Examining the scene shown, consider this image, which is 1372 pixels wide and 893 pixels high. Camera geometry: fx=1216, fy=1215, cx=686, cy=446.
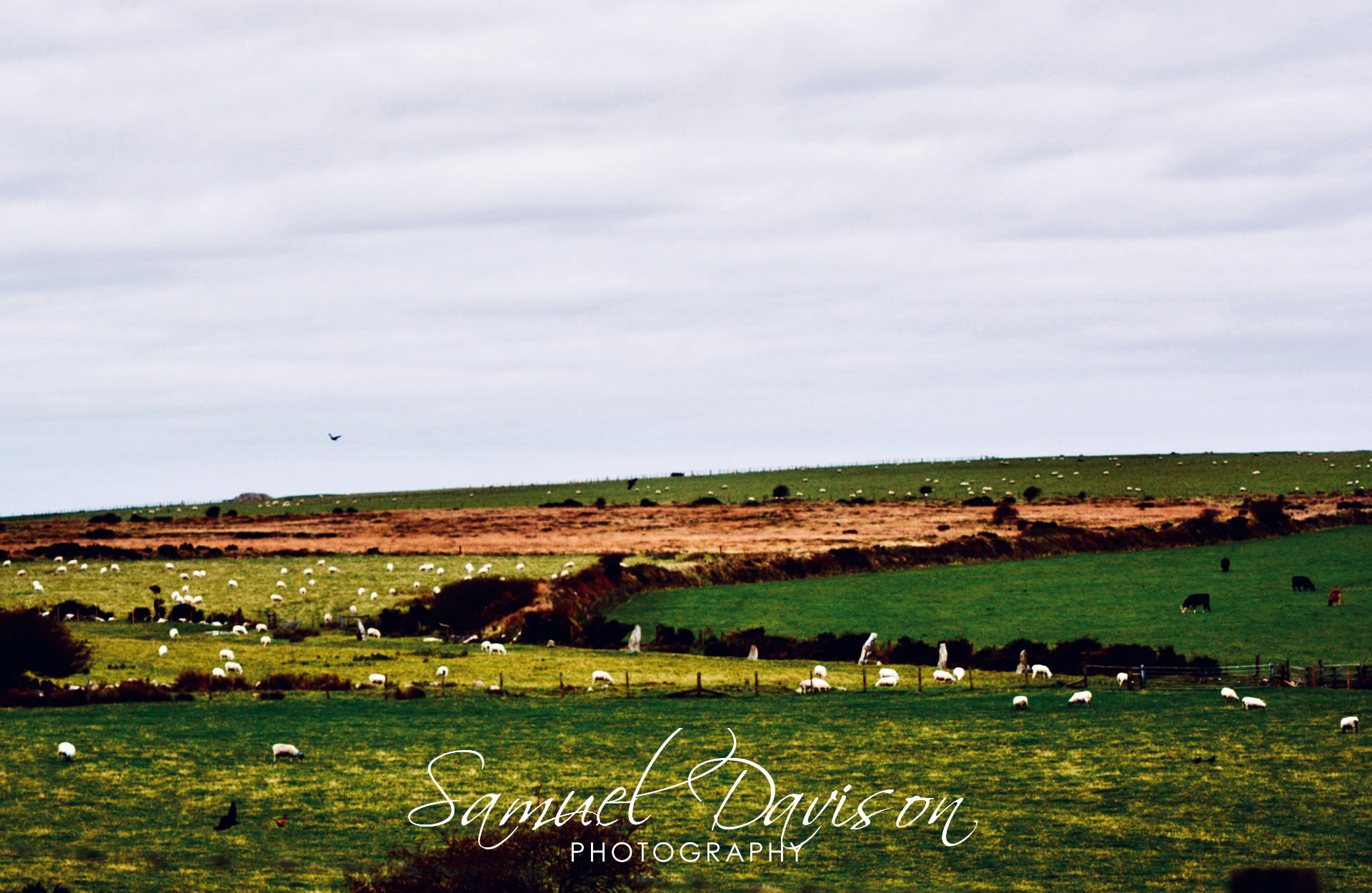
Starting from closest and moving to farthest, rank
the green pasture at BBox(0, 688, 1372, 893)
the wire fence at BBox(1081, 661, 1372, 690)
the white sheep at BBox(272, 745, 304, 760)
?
the green pasture at BBox(0, 688, 1372, 893) < the white sheep at BBox(272, 745, 304, 760) < the wire fence at BBox(1081, 661, 1372, 690)

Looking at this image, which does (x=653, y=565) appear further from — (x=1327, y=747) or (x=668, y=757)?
(x=1327, y=747)

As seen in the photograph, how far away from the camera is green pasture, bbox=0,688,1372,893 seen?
19.7 metres

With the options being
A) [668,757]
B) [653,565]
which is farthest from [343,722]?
[653,565]

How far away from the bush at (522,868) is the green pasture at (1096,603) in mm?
36664

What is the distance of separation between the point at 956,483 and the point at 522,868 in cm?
13571

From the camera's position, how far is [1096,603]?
58438mm

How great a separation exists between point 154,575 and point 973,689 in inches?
2044

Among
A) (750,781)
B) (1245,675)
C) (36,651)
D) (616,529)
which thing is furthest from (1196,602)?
(616,529)

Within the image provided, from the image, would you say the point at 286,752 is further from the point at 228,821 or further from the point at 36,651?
the point at 36,651

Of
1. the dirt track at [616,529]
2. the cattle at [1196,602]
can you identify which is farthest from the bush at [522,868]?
the dirt track at [616,529]

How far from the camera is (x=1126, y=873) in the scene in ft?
64.1

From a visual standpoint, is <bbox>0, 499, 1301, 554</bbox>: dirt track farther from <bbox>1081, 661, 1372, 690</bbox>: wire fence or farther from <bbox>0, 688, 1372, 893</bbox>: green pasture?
<bbox>0, 688, 1372, 893</bbox>: green pasture

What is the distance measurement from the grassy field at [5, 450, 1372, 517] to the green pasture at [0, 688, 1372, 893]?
94.9 m

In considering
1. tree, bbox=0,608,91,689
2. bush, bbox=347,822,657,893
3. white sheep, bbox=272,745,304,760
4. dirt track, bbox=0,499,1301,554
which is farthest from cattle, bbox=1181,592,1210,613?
bush, bbox=347,822,657,893
